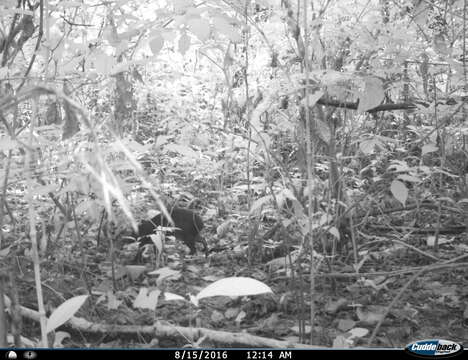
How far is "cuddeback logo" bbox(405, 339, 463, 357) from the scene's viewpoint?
1.36 meters

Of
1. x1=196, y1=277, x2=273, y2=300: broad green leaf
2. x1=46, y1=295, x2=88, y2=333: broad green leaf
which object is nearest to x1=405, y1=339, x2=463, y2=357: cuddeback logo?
x1=196, y1=277, x2=273, y2=300: broad green leaf

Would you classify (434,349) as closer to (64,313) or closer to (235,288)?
(235,288)

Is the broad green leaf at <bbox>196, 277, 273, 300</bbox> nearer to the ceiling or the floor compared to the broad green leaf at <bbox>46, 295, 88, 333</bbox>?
nearer to the ceiling

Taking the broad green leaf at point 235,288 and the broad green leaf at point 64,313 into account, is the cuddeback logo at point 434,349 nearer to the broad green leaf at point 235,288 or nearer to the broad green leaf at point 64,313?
the broad green leaf at point 235,288

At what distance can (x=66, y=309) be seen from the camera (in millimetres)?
1165

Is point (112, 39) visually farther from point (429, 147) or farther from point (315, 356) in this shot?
point (429, 147)

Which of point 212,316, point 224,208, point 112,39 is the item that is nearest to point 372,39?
point 112,39

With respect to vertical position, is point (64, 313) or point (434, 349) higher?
point (64, 313)

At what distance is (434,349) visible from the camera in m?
1.37

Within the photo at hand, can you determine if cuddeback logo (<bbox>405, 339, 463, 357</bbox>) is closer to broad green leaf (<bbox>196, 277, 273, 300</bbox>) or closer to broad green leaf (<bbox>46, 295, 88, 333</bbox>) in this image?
broad green leaf (<bbox>196, 277, 273, 300</bbox>)

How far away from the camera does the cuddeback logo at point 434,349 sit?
1.36 metres

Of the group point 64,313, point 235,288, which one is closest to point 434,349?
point 235,288

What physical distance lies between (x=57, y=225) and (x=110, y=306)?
0.77 meters

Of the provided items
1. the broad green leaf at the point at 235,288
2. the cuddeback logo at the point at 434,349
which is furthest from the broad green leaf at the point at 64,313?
the cuddeback logo at the point at 434,349
